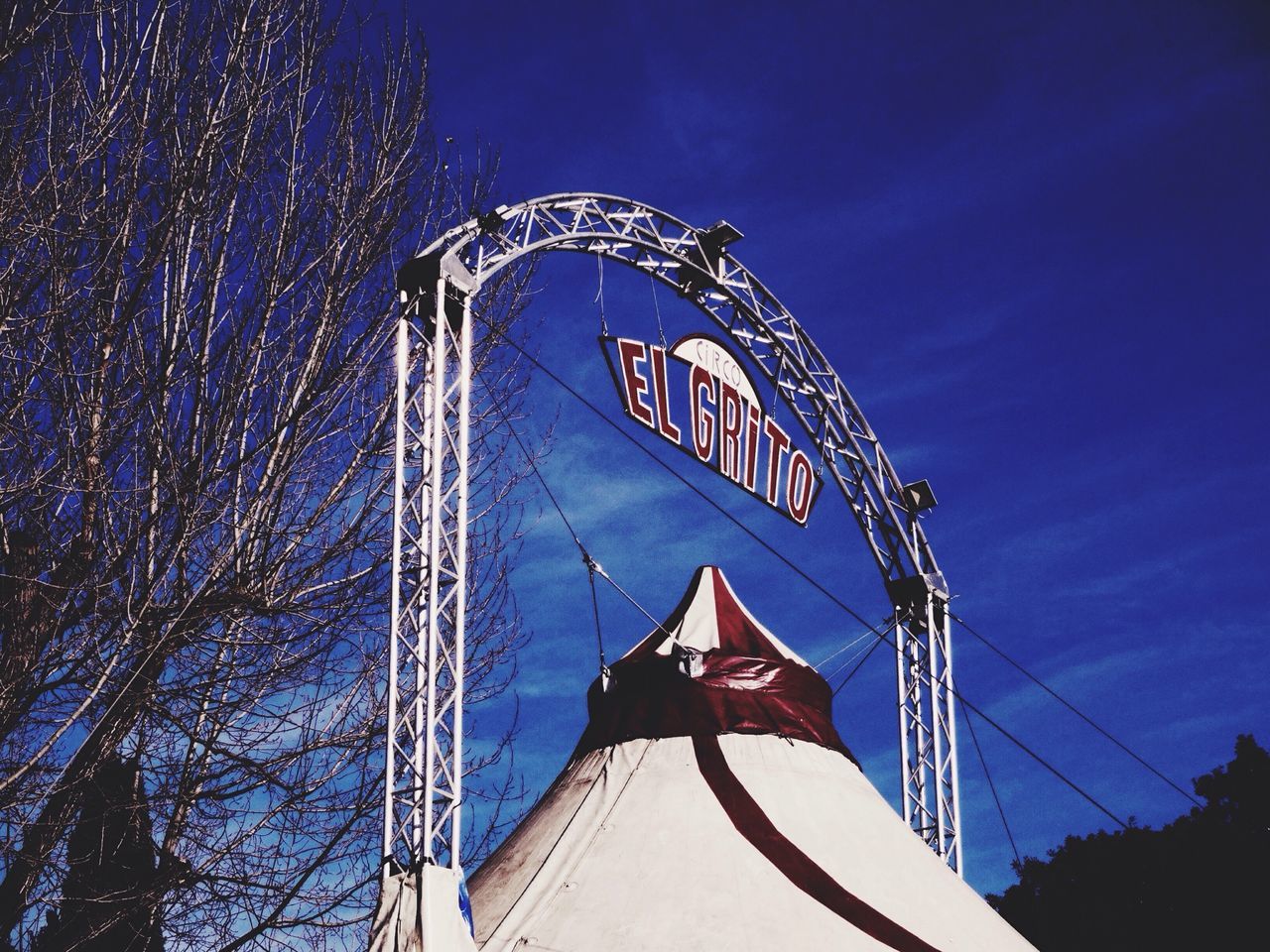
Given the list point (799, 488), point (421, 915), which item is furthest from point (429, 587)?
point (799, 488)

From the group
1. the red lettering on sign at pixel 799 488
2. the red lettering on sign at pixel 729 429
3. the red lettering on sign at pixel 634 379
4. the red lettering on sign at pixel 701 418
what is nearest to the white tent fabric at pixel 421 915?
the red lettering on sign at pixel 634 379

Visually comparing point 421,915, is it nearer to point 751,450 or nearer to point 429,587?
point 429,587

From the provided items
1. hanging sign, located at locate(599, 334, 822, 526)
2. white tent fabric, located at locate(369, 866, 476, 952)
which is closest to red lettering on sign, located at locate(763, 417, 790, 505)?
hanging sign, located at locate(599, 334, 822, 526)

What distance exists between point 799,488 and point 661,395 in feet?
7.79

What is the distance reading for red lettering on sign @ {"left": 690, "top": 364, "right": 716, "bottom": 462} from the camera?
1084cm

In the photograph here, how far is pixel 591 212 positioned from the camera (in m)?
10.3

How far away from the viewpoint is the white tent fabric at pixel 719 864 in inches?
280

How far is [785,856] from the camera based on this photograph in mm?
7707

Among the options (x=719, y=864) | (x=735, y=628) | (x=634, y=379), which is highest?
(x=634, y=379)

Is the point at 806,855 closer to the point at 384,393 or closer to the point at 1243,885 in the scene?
the point at 384,393

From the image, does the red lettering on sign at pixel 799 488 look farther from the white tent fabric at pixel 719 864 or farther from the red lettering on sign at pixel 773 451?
the white tent fabric at pixel 719 864

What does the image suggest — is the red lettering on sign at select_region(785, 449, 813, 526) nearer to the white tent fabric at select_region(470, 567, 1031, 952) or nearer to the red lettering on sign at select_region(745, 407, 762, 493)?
the red lettering on sign at select_region(745, 407, 762, 493)

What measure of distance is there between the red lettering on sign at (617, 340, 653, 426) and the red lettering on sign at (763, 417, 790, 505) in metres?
1.97

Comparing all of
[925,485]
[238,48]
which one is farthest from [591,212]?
[925,485]
